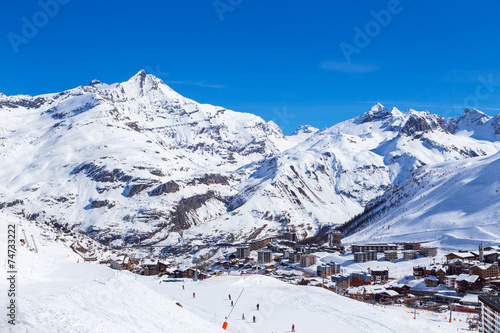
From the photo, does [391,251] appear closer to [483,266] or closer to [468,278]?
[483,266]

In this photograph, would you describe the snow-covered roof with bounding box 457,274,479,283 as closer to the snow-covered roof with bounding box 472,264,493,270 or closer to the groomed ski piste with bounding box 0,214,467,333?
the snow-covered roof with bounding box 472,264,493,270

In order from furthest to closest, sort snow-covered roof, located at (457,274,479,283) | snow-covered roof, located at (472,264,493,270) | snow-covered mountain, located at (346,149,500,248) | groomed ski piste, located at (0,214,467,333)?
snow-covered mountain, located at (346,149,500,248), snow-covered roof, located at (472,264,493,270), snow-covered roof, located at (457,274,479,283), groomed ski piste, located at (0,214,467,333)

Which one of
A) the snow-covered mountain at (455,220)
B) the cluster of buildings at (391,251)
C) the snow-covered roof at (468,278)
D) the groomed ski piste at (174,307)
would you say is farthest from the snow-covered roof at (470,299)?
the snow-covered mountain at (455,220)

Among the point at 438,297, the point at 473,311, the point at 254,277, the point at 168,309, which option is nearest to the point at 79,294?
the point at 168,309

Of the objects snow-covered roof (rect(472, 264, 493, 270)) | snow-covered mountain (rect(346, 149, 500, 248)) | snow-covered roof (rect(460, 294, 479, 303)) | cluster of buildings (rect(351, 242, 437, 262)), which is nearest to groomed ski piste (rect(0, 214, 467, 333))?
snow-covered roof (rect(460, 294, 479, 303))

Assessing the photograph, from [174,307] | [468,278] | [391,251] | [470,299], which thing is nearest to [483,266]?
[468,278]

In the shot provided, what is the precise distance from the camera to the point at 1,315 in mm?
23062

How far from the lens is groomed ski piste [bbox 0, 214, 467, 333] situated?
24844 millimetres

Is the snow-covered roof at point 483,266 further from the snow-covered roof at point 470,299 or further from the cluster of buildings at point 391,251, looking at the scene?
the cluster of buildings at point 391,251

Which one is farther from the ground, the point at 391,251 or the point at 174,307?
the point at 174,307

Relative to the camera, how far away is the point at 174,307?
1410 inches

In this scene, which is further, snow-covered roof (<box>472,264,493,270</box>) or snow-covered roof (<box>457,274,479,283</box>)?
snow-covered roof (<box>472,264,493,270</box>)

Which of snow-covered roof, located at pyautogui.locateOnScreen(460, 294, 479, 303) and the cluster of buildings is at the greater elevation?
the cluster of buildings

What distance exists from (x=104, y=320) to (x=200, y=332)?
7.00 metres
